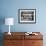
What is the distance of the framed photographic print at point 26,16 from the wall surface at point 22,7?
0.11 m

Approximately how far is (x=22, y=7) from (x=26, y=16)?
0.34 meters

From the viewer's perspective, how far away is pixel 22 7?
427cm

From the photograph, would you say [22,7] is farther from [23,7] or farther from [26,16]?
[26,16]

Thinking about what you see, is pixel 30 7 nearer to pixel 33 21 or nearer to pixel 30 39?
pixel 33 21

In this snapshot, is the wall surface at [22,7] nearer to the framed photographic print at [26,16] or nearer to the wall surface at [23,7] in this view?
Answer: the wall surface at [23,7]

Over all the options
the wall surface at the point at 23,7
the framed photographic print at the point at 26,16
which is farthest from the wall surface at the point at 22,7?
the framed photographic print at the point at 26,16

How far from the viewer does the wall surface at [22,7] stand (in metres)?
4.27

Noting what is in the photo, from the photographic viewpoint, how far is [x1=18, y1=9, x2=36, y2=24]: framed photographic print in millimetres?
4270

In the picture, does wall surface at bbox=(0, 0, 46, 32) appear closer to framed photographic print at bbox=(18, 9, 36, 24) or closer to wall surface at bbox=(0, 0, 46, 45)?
wall surface at bbox=(0, 0, 46, 45)

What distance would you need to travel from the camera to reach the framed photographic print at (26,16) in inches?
168

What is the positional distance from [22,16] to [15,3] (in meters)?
0.51

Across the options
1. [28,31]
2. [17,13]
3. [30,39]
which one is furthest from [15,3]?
[30,39]

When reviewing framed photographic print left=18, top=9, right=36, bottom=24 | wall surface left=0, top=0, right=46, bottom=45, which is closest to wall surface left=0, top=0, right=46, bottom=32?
wall surface left=0, top=0, right=46, bottom=45

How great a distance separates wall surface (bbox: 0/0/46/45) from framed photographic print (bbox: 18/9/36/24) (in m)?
0.11
